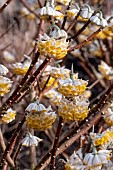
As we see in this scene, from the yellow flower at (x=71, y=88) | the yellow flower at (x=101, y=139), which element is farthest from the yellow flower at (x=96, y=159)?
the yellow flower at (x=71, y=88)

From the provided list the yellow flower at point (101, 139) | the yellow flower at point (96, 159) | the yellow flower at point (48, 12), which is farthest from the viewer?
the yellow flower at point (48, 12)

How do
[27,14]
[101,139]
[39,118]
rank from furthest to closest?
[27,14] → [39,118] → [101,139]

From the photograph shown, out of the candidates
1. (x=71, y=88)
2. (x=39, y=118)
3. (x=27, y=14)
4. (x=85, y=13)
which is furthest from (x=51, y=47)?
(x=27, y=14)

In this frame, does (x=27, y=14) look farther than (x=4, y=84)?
Yes

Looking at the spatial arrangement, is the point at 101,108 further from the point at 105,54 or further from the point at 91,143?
the point at 105,54

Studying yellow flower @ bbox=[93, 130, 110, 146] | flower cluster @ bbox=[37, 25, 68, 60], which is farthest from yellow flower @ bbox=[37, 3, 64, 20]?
yellow flower @ bbox=[93, 130, 110, 146]

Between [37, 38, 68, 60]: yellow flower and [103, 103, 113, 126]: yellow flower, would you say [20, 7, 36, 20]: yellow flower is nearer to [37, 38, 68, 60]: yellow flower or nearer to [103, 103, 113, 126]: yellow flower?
[103, 103, 113, 126]: yellow flower

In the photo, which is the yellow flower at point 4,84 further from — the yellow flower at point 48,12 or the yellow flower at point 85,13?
the yellow flower at point 85,13

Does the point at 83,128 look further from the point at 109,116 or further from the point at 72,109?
the point at 72,109

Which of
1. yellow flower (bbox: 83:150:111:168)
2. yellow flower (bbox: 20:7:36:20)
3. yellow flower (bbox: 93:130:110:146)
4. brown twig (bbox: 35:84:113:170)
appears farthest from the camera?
yellow flower (bbox: 20:7:36:20)
